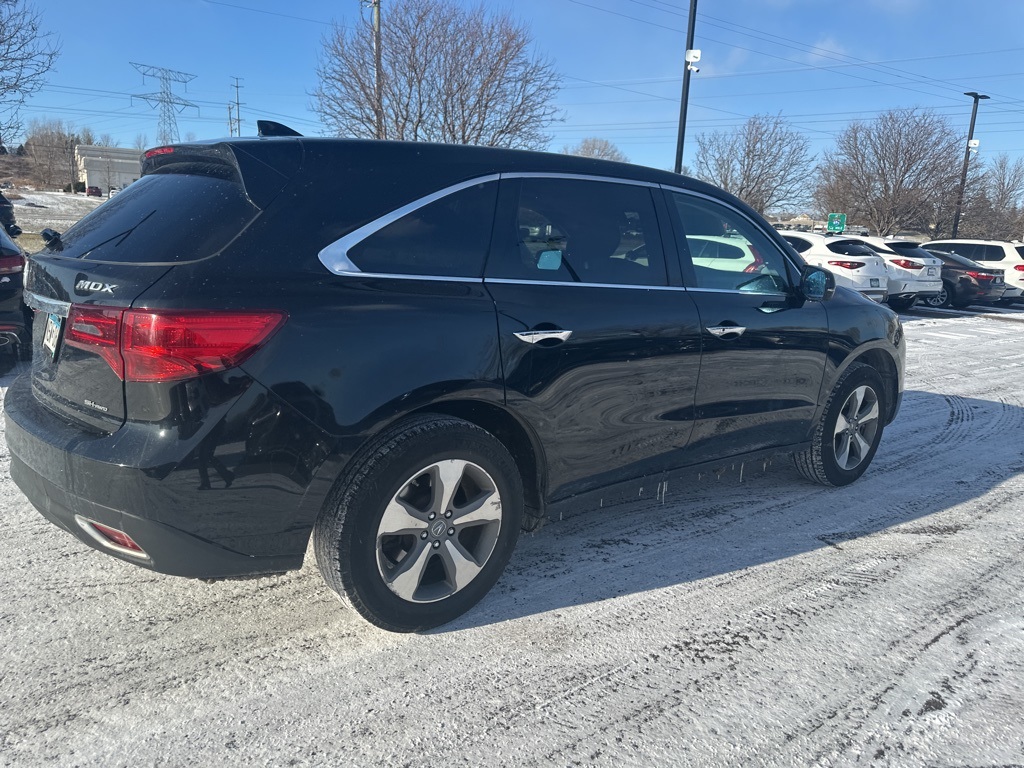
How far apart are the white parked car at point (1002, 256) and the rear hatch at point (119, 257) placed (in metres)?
21.1

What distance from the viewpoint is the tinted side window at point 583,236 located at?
3191 millimetres

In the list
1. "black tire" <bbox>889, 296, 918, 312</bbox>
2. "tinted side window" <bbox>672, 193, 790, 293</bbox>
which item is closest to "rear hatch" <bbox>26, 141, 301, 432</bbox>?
"tinted side window" <bbox>672, 193, 790, 293</bbox>

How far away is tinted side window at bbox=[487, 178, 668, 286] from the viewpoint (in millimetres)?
3191

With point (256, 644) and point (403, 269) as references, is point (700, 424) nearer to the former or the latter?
point (403, 269)

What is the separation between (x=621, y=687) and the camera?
2736mm

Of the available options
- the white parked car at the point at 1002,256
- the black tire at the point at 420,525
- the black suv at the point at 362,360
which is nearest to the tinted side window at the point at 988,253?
the white parked car at the point at 1002,256

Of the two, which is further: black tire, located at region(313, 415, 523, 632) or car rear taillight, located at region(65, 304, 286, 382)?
black tire, located at region(313, 415, 523, 632)

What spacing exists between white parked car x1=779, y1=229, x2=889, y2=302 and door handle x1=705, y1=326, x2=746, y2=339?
11.9 m

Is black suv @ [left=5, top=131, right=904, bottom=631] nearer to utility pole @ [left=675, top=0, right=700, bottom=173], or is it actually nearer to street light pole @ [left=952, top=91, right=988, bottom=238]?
utility pole @ [left=675, top=0, right=700, bottom=173]

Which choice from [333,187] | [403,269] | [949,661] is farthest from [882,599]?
[333,187]

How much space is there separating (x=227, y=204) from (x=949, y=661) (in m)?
3.12

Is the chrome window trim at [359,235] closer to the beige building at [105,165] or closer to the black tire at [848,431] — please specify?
the black tire at [848,431]

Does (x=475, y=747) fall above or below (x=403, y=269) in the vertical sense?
below

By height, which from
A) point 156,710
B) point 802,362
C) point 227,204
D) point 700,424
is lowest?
point 156,710
